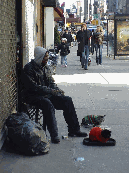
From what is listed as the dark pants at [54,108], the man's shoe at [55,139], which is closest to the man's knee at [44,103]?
the dark pants at [54,108]

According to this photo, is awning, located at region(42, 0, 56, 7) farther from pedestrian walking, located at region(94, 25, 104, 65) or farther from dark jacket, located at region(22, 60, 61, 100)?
dark jacket, located at region(22, 60, 61, 100)

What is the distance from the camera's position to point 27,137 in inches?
213

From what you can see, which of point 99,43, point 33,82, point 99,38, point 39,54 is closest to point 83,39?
point 99,43

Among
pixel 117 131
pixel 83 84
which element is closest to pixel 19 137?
pixel 117 131

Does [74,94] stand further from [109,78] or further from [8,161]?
[8,161]

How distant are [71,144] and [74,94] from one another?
4592mm

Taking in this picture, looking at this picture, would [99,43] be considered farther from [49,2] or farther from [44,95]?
[44,95]

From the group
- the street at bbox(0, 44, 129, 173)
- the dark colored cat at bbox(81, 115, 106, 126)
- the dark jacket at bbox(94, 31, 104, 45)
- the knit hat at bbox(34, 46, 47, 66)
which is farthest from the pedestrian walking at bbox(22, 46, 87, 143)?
the dark jacket at bbox(94, 31, 104, 45)

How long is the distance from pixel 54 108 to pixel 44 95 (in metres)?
0.25

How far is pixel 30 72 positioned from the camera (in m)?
6.20

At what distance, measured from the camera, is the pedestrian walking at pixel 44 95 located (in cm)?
604

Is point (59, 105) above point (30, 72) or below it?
below

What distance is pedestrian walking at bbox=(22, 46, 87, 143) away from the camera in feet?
19.8

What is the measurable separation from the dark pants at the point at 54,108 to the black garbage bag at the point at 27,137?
39 centimetres
